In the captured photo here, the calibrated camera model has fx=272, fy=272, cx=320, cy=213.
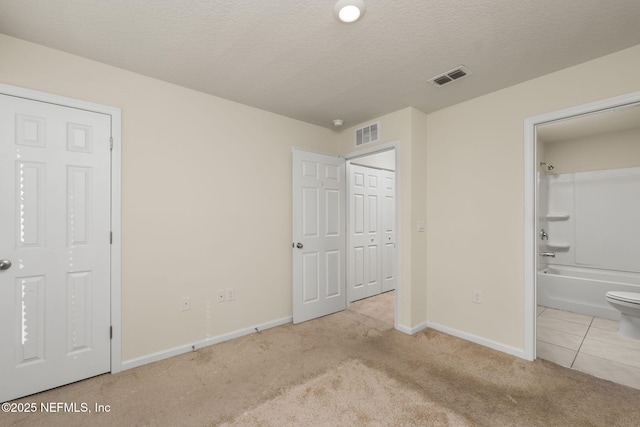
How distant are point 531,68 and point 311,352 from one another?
121 inches

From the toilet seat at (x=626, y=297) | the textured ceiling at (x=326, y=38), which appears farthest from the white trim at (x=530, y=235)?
the toilet seat at (x=626, y=297)

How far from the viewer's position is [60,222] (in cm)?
201

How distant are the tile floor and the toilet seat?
14.8 inches

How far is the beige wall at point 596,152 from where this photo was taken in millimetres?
2910

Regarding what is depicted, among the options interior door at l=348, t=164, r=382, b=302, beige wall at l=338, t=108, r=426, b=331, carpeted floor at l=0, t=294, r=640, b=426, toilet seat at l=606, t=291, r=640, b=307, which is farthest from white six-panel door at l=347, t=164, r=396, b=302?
toilet seat at l=606, t=291, r=640, b=307

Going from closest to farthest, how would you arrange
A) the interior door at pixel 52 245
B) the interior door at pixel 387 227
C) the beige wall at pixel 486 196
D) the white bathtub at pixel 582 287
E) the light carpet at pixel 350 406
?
the light carpet at pixel 350 406, the interior door at pixel 52 245, the beige wall at pixel 486 196, the white bathtub at pixel 582 287, the interior door at pixel 387 227

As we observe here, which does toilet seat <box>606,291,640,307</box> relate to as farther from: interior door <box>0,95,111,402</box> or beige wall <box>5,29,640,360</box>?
interior door <box>0,95,111,402</box>

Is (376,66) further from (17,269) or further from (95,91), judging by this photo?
(17,269)

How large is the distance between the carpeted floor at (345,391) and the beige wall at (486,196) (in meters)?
0.39

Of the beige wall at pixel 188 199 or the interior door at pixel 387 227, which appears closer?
the beige wall at pixel 188 199

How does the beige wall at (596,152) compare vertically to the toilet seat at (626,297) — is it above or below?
above

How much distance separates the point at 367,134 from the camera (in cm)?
342

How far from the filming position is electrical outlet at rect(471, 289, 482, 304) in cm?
274

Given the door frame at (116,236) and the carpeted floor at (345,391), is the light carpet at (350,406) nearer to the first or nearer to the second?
the carpeted floor at (345,391)
